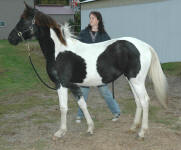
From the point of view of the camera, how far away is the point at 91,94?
793cm

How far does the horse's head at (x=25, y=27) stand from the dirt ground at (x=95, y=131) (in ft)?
5.83

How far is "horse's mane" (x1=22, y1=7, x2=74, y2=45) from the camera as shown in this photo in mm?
4316

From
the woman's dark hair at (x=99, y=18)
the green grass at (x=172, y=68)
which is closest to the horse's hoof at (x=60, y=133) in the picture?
the woman's dark hair at (x=99, y=18)

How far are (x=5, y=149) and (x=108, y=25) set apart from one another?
45.3 feet

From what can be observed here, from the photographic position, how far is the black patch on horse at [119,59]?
4.39 meters

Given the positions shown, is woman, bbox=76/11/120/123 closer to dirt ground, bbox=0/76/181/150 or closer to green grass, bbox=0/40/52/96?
dirt ground, bbox=0/76/181/150

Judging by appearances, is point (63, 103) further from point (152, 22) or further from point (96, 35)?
point (152, 22)

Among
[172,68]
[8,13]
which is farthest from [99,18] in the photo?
[8,13]

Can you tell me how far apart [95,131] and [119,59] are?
152 centimetres

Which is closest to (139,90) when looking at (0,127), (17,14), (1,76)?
(0,127)

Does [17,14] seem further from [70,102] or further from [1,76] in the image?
Answer: [70,102]

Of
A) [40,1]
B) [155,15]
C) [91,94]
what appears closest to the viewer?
[91,94]

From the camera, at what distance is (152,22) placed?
13.2 meters

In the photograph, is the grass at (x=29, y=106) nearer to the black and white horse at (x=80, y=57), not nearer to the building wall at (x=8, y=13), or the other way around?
the black and white horse at (x=80, y=57)
